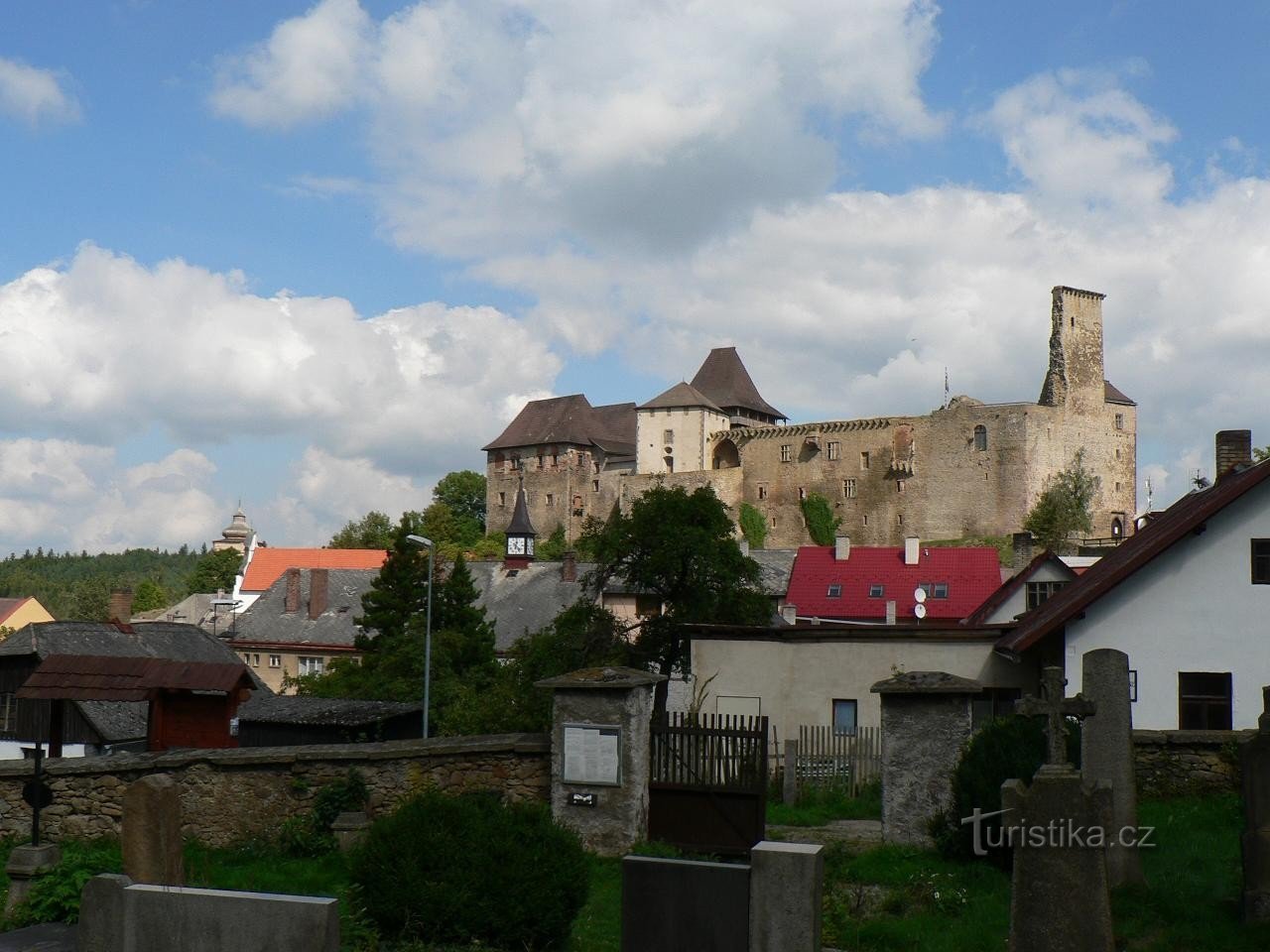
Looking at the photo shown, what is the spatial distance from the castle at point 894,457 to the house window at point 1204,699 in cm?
7175

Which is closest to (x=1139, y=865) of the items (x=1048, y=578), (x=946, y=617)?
(x=1048, y=578)

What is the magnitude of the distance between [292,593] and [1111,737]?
6433 centimetres

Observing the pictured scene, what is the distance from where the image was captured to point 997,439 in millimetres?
94000

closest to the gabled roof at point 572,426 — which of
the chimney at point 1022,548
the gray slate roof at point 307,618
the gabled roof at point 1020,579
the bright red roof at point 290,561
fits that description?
the bright red roof at point 290,561

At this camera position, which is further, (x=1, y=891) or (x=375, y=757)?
(x=375, y=757)

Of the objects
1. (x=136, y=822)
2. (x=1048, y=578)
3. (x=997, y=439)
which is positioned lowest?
(x=136, y=822)

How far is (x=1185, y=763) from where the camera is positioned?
15.4m

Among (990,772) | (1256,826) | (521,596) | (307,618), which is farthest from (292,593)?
(1256,826)

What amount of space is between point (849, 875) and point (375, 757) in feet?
17.2

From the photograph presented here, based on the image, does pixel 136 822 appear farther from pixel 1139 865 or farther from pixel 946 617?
pixel 946 617

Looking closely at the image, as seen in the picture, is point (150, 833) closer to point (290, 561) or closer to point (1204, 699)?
point (1204, 699)

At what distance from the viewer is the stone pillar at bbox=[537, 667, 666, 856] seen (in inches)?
537

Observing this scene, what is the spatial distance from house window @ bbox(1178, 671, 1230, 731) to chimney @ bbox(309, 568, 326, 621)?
5459 centimetres

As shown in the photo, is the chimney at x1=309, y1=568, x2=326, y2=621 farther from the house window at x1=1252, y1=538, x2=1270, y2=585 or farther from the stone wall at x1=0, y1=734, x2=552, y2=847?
the stone wall at x1=0, y1=734, x2=552, y2=847
